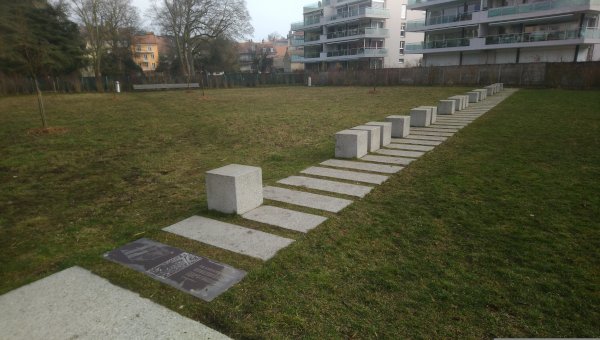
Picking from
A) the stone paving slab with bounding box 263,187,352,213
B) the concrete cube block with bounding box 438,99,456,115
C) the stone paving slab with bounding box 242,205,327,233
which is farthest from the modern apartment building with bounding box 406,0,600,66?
the stone paving slab with bounding box 242,205,327,233

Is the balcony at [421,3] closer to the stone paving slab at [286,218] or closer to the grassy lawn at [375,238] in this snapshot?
the grassy lawn at [375,238]

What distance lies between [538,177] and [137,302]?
592cm

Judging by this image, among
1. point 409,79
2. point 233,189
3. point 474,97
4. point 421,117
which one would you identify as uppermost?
point 409,79

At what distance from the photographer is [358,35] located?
53.6m

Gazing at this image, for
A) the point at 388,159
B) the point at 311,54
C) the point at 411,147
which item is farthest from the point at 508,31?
the point at 388,159

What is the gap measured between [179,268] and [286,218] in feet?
4.69

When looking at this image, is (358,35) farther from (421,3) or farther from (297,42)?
(297,42)

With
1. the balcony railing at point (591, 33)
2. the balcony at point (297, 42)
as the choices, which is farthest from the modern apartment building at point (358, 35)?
the balcony railing at point (591, 33)

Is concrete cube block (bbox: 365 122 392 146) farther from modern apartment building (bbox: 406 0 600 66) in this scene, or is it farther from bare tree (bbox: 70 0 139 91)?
bare tree (bbox: 70 0 139 91)

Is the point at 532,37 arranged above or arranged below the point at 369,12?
below

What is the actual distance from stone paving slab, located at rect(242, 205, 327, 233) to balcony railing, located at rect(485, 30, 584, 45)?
3722 centimetres

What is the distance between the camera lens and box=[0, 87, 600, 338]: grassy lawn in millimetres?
2516

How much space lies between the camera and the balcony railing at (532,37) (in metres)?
30.8

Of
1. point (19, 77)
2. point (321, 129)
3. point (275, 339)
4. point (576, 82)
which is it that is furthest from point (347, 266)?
point (19, 77)
